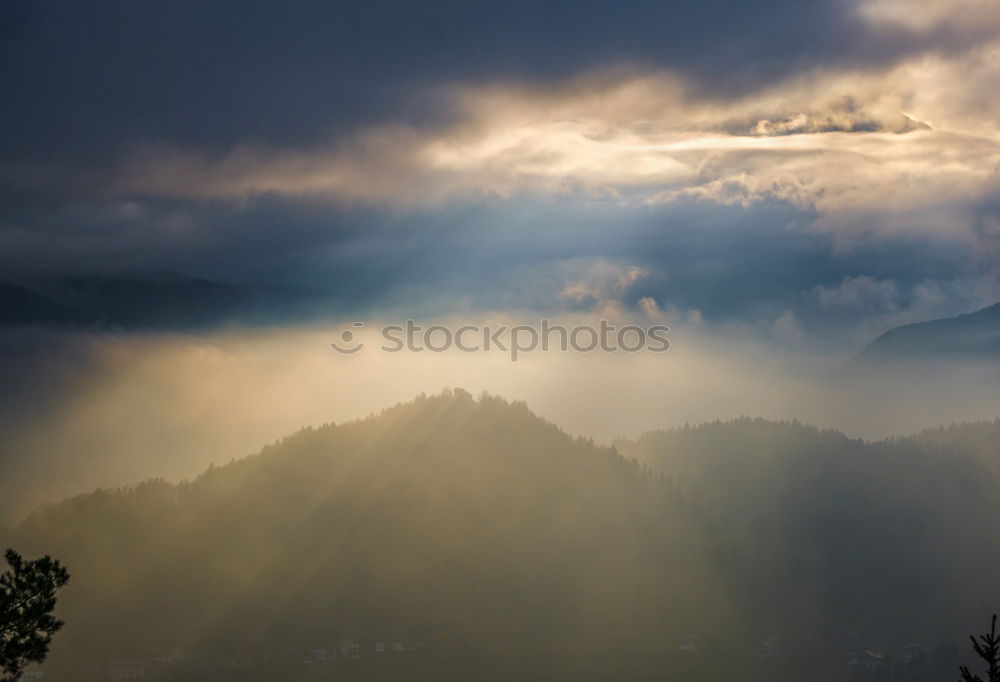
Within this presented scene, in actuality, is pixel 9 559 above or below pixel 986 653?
above

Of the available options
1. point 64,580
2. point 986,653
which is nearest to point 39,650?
point 64,580

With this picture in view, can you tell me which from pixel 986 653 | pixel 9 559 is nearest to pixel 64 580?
pixel 9 559

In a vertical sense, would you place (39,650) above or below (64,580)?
below

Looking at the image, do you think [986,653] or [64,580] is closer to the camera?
[986,653]

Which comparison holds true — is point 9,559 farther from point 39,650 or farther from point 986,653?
point 986,653
